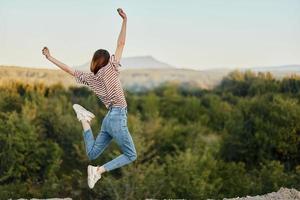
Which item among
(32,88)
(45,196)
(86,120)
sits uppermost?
(86,120)

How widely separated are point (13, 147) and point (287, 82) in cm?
2807

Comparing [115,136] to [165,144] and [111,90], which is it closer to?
[111,90]

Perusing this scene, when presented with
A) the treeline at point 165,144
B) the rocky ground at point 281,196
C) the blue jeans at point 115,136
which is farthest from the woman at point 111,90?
the treeline at point 165,144

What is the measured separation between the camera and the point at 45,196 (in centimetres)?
3678

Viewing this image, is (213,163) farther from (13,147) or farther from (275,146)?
(13,147)

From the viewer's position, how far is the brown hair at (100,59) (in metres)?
7.68

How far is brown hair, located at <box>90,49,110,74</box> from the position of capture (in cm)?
768

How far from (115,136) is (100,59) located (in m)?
0.92

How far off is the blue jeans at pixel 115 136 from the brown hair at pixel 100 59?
0.53 meters

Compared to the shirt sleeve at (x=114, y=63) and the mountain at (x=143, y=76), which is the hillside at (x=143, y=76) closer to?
the mountain at (x=143, y=76)

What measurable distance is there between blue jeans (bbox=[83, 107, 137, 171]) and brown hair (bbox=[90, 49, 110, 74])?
527mm

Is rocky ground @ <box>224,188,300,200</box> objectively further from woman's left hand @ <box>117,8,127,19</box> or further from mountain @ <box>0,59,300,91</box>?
mountain @ <box>0,59,300,91</box>

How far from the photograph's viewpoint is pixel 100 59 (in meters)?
7.70

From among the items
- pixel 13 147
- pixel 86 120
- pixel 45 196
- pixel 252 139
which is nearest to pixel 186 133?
pixel 252 139
